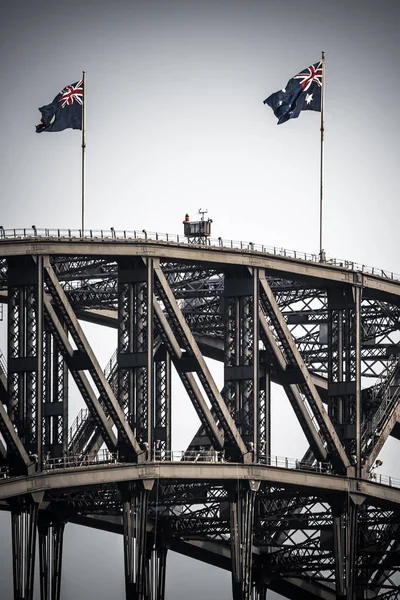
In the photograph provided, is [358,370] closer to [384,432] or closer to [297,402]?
[384,432]

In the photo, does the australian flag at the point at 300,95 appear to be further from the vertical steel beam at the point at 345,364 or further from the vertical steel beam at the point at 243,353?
the vertical steel beam at the point at 243,353

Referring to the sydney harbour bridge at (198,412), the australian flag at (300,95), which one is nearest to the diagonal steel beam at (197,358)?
the sydney harbour bridge at (198,412)

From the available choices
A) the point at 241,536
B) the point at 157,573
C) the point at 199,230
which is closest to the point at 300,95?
the point at 199,230

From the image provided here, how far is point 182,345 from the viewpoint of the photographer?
5723 inches

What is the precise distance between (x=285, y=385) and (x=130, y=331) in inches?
591

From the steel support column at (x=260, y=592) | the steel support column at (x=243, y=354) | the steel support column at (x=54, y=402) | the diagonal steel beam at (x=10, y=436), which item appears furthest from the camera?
the steel support column at (x=260, y=592)

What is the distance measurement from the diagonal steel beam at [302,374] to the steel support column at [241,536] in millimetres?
8701

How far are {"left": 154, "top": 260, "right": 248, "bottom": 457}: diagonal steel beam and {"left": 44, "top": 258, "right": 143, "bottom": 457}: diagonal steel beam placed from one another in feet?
21.1

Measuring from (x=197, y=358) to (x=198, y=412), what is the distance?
437 cm

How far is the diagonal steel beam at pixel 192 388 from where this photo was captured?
14312 centimetres

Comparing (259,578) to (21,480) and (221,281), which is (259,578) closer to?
(221,281)

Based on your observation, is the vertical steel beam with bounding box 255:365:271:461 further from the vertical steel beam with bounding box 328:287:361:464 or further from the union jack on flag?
the union jack on flag

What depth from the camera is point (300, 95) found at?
158 metres

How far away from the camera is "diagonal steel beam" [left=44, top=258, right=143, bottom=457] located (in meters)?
136
